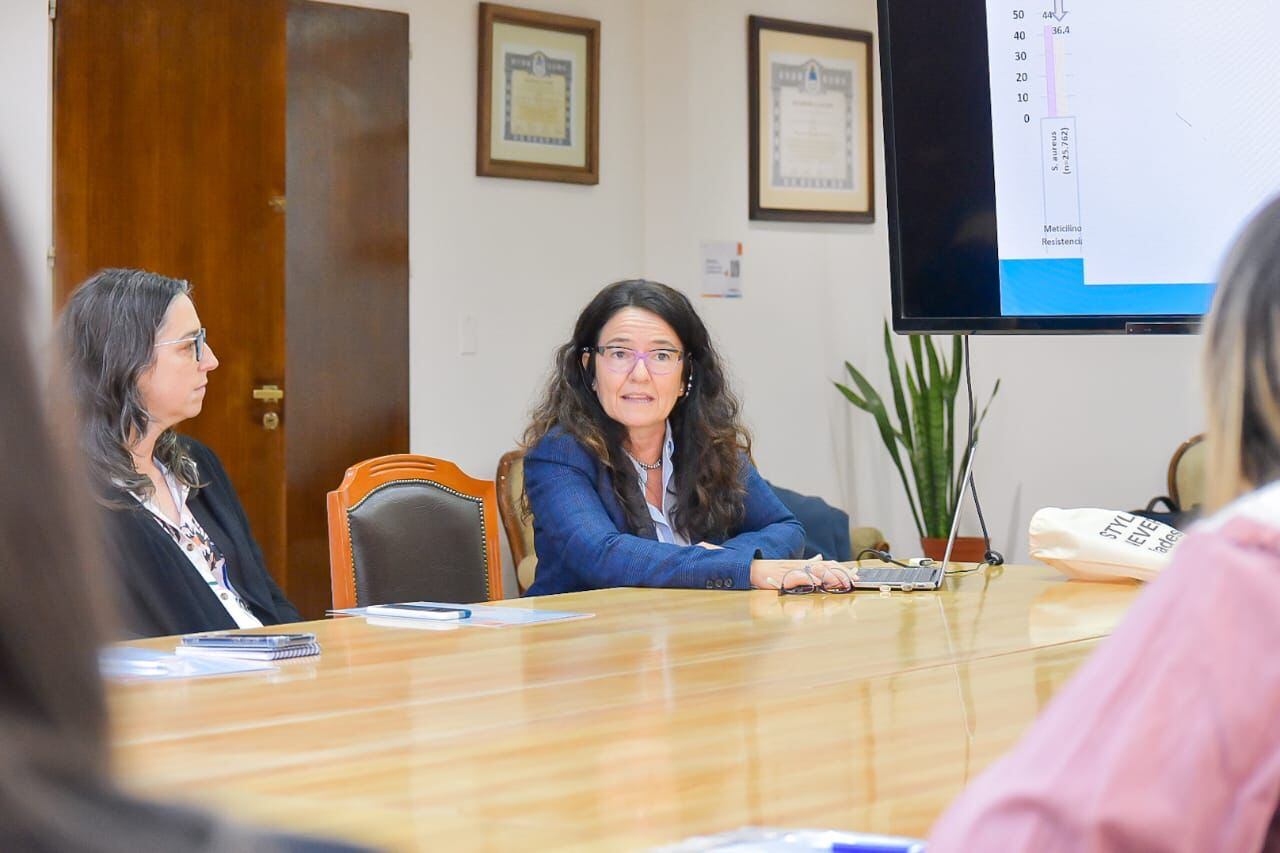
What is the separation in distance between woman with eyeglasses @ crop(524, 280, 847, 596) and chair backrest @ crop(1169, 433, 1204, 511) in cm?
200

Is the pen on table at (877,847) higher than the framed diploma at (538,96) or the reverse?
the reverse

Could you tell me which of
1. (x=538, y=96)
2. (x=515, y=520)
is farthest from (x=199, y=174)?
(x=515, y=520)

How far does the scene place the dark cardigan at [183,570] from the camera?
2.68m

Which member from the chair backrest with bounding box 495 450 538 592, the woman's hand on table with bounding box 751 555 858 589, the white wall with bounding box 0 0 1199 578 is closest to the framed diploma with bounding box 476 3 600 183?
the white wall with bounding box 0 0 1199 578

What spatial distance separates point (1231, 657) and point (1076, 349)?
4960mm

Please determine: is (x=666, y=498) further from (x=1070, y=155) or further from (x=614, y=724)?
(x=614, y=724)

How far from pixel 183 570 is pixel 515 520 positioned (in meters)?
2.36

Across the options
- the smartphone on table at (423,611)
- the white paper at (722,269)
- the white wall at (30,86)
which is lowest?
the smartphone on table at (423,611)

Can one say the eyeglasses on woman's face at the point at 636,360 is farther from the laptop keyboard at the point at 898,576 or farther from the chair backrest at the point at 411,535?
the laptop keyboard at the point at 898,576

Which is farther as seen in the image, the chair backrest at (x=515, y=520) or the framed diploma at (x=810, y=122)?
the framed diploma at (x=810, y=122)

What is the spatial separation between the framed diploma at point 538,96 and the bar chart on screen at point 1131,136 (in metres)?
2.76

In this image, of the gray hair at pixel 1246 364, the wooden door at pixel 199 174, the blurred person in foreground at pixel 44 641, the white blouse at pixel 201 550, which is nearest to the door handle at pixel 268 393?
the wooden door at pixel 199 174

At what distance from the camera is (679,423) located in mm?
3502

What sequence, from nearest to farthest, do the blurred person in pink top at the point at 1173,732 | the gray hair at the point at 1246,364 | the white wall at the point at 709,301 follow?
the blurred person in pink top at the point at 1173,732 < the gray hair at the point at 1246,364 < the white wall at the point at 709,301
